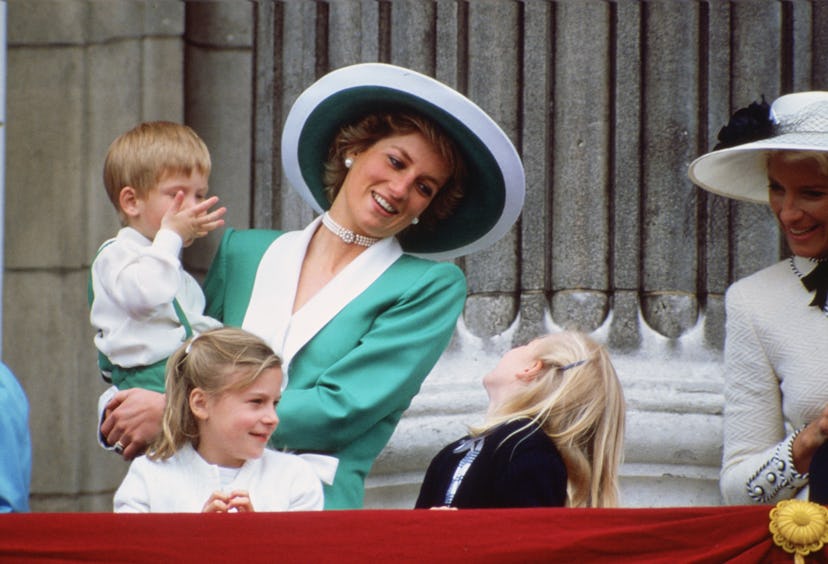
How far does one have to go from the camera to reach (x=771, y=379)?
441 cm

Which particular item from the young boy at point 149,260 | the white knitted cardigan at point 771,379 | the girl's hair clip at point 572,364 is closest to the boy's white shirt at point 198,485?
the young boy at point 149,260

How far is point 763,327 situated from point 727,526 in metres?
0.70

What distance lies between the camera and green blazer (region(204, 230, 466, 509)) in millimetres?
4395

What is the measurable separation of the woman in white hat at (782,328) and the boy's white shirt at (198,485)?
83cm

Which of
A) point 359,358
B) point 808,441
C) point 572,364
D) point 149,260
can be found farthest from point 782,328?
point 149,260

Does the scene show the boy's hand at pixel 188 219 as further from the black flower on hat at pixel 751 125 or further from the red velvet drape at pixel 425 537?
the black flower on hat at pixel 751 125

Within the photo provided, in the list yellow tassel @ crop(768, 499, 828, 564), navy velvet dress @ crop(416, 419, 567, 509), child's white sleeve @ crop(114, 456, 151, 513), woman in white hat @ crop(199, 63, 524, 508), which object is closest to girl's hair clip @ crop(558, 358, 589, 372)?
navy velvet dress @ crop(416, 419, 567, 509)

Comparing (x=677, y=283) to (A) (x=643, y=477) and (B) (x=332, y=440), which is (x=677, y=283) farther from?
(B) (x=332, y=440)

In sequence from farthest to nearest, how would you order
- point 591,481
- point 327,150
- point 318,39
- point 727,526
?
1. point 318,39
2. point 327,150
3. point 591,481
4. point 727,526

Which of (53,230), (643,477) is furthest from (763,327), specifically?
(53,230)

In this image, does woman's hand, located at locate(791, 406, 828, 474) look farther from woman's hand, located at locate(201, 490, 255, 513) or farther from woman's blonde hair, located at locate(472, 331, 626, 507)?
woman's hand, located at locate(201, 490, 255, 513)

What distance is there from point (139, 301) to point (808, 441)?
1313 millimetres

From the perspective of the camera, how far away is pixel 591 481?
430 cm

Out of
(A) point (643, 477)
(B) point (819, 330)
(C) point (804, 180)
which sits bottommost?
(A) point (643, 477)
